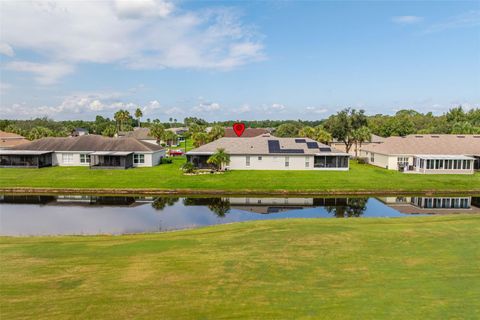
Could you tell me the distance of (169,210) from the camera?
2500cm

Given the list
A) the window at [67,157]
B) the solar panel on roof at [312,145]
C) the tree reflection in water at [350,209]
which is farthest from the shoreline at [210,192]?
the solar panel on roof at [312,145]

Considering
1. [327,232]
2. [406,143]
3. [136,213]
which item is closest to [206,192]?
→ [136,213]

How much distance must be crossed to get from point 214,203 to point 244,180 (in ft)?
25.7

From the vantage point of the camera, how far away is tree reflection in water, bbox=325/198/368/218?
77.9ft

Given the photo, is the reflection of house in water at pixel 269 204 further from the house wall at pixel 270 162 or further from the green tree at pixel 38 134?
the green tree at pixel 38 134

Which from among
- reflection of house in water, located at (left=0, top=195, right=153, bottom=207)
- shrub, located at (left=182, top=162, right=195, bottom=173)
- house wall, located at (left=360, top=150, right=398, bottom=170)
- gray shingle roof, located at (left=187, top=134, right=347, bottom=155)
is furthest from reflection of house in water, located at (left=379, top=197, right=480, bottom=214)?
reflection of house in water, located at (left=0, top=195, right=153, bottom=207)

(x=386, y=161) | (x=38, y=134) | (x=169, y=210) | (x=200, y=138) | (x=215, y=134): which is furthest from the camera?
(x=38, y=134)

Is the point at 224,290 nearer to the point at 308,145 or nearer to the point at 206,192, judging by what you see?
the point at 206,192

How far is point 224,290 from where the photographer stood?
10.3 metres

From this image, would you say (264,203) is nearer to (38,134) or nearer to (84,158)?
(84,158)

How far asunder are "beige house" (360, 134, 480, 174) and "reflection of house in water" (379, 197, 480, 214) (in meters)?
10.9

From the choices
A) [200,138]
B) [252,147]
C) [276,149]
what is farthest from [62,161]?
[276,149]

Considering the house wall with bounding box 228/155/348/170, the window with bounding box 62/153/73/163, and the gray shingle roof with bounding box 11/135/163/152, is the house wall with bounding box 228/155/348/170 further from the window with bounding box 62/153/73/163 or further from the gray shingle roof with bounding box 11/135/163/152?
the window with bounding box 62/153/73/163

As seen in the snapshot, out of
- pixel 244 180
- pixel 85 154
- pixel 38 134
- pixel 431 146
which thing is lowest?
pixel 244 180
